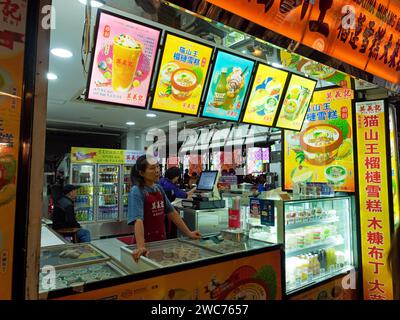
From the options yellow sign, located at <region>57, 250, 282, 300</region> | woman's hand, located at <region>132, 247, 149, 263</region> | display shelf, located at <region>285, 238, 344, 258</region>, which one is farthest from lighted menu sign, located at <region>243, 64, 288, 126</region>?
woman's hand, located at <region>132, 247, 149, 263</region>

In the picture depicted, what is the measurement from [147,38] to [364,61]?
222cm

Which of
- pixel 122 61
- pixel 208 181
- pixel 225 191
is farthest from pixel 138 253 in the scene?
pixel 225 191

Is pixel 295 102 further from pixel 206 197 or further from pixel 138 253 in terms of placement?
pixel 138 253

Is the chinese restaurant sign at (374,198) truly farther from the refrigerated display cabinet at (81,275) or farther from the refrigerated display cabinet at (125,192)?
the refrigerated display cabinet at (125,192)

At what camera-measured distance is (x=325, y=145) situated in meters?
4.49

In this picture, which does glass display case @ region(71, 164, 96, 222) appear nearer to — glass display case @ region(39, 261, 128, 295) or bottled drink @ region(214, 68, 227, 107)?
bottled drink @ region(214, 68, 227, 107)

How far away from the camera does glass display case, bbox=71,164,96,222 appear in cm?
890

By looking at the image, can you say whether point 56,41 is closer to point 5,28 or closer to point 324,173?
point 5,28

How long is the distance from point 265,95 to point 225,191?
3.82 meters

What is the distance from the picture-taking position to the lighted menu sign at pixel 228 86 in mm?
3352

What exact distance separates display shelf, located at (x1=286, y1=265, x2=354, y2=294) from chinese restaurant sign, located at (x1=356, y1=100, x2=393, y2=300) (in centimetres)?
35

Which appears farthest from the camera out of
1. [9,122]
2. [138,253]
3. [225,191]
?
[225,191]

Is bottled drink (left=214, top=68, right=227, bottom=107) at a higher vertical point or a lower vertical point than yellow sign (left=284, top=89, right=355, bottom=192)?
higher
